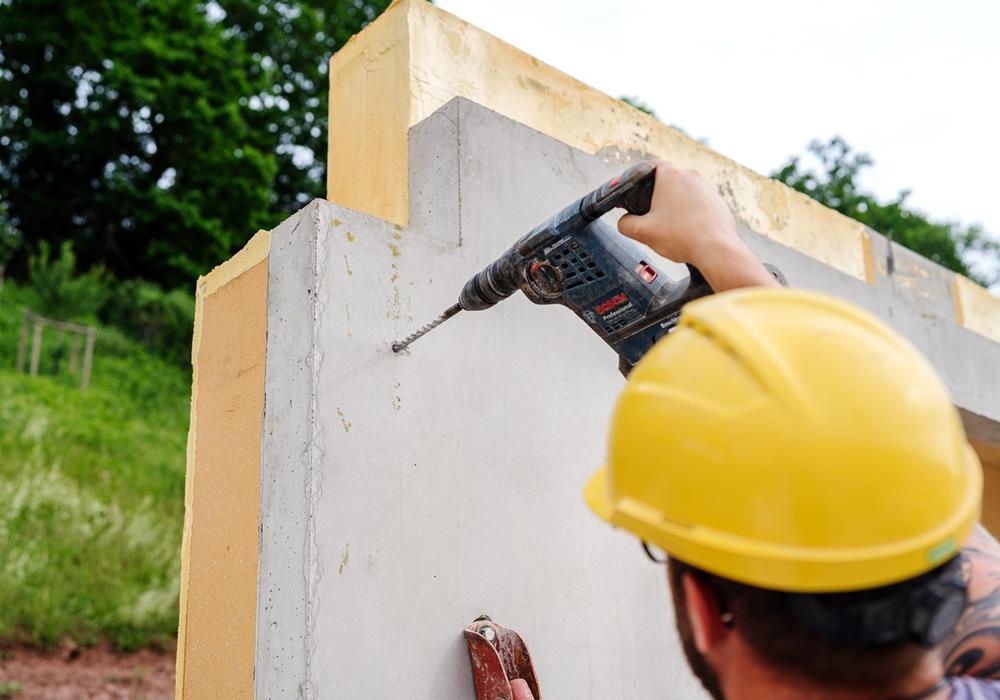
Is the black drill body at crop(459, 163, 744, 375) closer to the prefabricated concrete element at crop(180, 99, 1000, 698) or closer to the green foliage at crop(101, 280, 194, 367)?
the prefabricated concrete element at crop(180, 99, 1000, 698)

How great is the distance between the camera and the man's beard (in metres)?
0.90

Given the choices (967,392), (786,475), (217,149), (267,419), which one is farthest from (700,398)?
(217,149)

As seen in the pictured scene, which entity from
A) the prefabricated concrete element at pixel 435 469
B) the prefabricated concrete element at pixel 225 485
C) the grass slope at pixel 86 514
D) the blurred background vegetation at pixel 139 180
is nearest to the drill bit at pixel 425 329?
the prefabricated concrete element at pixel 435 469

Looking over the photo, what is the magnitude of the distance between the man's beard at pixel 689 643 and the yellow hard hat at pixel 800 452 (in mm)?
55

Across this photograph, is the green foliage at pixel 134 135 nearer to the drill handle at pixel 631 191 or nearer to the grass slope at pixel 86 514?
the grass slope at pixel 86 514

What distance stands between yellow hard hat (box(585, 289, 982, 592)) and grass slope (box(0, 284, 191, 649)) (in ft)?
25.1

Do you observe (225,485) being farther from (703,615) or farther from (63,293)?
(63,293)

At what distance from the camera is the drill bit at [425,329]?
2023 mm

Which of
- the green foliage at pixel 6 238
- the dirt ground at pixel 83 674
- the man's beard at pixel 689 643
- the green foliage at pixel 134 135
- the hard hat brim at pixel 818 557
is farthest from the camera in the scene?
the green foliage at pixel 134 135

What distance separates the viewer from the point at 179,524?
933 cm

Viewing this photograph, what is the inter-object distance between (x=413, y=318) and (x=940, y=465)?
145 centimetres

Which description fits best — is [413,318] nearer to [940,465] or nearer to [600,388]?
Result: [600,388]

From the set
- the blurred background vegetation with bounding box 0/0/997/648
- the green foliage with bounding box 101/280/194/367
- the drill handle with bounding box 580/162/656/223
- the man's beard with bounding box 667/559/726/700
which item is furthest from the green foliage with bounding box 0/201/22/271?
the man's beard with bounding box 667/559/726/700

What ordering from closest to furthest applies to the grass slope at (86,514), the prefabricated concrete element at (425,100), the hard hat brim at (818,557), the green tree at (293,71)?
1. the hard hat brim at (818,557)
2. the prefabricated concrete element at (425,100)
3. the grass slope at (86,514)
4. the green tree at (293,71)
